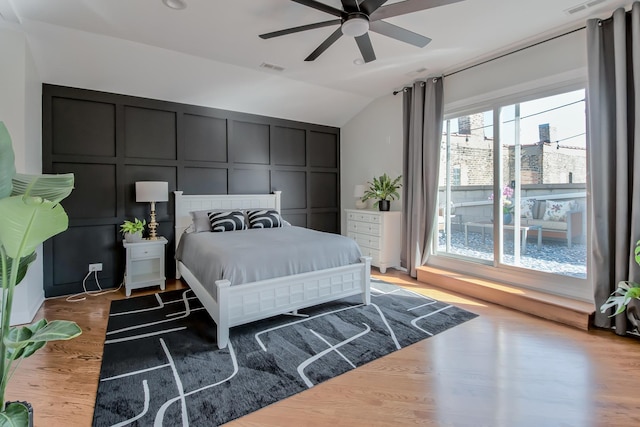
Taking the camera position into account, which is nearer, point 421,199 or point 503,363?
point 503,363

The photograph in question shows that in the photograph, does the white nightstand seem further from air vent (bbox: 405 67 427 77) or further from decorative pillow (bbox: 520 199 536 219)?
decorative pillow (bbox: 520 199 536 219)

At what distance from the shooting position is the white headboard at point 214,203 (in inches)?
174

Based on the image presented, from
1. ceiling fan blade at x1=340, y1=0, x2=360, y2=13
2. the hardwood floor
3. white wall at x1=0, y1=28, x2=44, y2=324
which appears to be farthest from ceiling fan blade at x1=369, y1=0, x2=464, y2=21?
white wall at x1=0, y1=28, x2=44, y2=324

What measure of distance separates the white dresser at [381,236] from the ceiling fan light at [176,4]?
341 cm

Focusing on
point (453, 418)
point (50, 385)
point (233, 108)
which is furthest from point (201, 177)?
point (453, 418)

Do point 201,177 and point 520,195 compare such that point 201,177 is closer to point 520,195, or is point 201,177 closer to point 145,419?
point 145,419

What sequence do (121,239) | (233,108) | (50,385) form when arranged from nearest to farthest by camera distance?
(50,385), (121,239), (233,108)

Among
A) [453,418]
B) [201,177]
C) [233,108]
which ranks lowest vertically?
[453,418]

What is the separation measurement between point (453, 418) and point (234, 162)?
4283mm

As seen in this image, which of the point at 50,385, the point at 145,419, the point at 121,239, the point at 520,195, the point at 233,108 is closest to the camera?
the point at 145,419

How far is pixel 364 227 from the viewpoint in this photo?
5.07m

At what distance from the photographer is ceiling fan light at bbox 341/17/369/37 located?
234 centimetres

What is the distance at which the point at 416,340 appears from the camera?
8.64 feet

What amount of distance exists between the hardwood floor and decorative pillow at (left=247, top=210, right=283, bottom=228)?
2109mm
